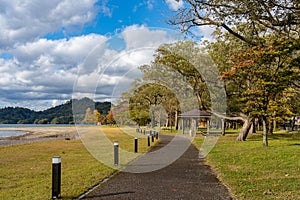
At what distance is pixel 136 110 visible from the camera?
5741cm

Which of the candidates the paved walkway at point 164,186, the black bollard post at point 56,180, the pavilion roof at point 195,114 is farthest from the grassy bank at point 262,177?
the pavilion roof at point 195,114

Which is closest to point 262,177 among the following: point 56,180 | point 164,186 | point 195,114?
point 164,186

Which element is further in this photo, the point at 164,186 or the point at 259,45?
the point at 259,45

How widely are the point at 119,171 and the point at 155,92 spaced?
39.5m

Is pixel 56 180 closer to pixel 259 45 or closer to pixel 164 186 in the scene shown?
pixel 164 186

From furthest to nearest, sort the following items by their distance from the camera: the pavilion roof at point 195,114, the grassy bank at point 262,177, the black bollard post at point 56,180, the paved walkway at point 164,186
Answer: the pavilion roof at point 195,114 < the grassy bank at point 262,177 < the paved walkway at point 164,186 < the black bollard post at point 56,180

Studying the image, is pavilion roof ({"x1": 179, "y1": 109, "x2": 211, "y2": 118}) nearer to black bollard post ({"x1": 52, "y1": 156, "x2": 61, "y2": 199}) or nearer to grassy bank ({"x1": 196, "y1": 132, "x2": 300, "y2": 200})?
grassy bank ({"x1": 196, "y1": 132, "x2": 300, "y2": 200})

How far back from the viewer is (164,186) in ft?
26.1

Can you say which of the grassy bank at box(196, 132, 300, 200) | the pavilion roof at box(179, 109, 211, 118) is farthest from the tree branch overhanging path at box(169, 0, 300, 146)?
the pavilion roof at box(179, 109, 211, 118)

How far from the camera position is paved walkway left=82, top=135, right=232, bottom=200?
6898 millimetres

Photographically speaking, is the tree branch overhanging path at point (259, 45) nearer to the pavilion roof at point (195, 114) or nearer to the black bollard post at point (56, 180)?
the black bollard post at point (56, 180)

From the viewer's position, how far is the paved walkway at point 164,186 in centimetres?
690

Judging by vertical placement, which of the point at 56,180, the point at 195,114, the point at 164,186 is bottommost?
the point at 164,186

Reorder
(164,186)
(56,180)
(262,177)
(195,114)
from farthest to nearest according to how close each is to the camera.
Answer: (195,114) < (262,177) < (164,186) < (56,180)
